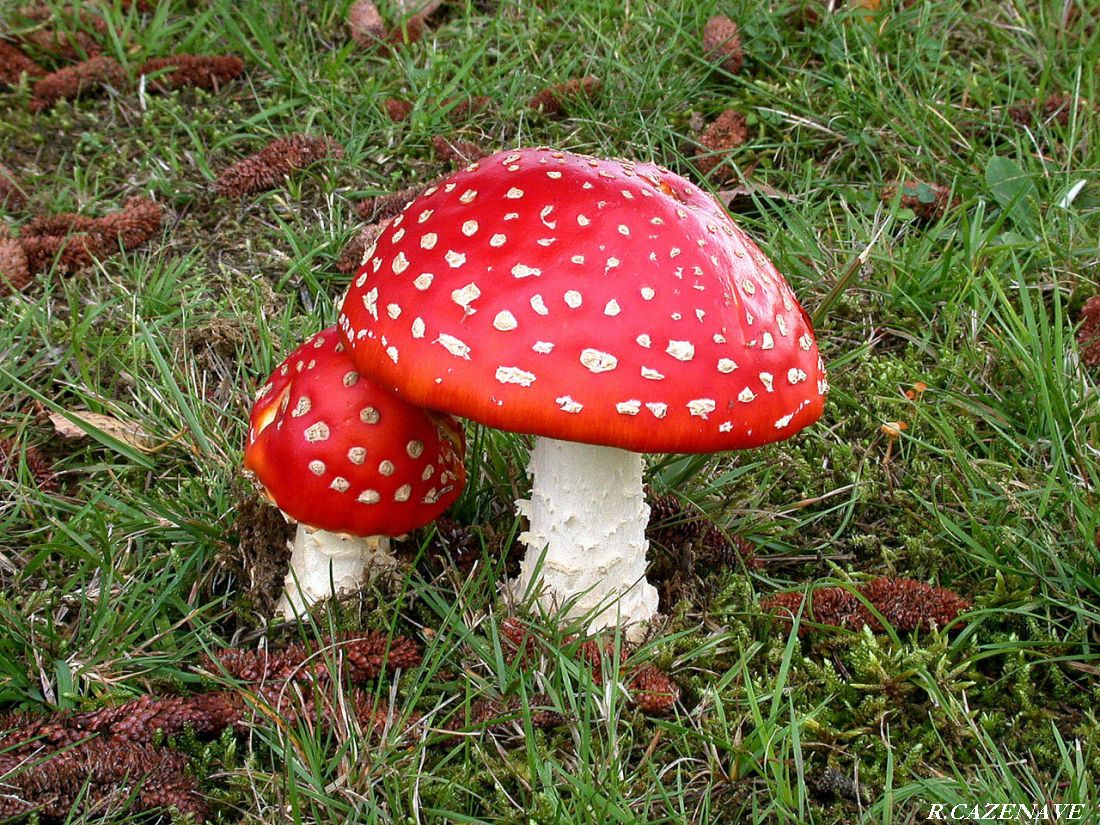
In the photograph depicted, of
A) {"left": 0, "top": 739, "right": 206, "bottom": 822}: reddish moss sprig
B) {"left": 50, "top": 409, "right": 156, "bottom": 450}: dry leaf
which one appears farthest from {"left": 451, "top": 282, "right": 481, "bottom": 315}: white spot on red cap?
{"left": 50, "top": 409, "right": 156, "bottom": 450}: dry leaf

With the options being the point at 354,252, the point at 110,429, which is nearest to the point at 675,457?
the point at 354,252

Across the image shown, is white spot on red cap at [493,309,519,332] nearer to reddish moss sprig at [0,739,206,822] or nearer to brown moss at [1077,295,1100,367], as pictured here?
reddish moss sprig at [0,739,206,822]

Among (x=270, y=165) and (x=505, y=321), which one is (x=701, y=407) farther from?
(x=270, y=165)

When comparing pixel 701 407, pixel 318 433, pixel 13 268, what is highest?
pixel 701 407

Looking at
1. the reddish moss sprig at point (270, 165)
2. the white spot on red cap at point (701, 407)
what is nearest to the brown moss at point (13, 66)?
the reddish moss sprig at point (270, 165)

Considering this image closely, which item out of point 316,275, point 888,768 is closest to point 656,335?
point 888,768

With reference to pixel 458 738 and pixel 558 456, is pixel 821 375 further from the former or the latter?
pixel 458 738
